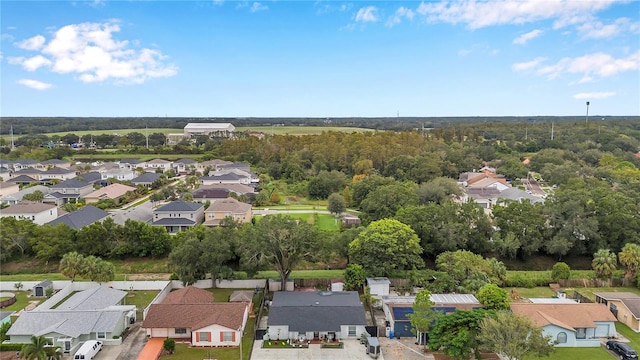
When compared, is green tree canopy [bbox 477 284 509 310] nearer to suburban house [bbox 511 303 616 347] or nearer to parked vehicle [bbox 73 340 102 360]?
suburban house [bbox 511 303 616 347]

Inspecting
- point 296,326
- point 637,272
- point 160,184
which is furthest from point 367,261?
point 160,184

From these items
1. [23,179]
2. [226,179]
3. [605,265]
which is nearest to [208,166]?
[226,179]

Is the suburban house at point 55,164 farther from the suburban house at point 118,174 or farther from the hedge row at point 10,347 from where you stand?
the hedge row at point 10,347

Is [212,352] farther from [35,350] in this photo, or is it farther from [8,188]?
[8,188]

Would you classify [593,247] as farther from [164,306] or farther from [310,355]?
[164,306]

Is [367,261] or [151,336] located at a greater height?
[367,261]

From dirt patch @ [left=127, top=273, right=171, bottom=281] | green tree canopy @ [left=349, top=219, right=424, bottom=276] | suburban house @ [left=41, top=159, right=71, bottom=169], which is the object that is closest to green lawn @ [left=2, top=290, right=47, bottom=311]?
dirt patch @ [left=127, top=273, right=171, bottom=281]

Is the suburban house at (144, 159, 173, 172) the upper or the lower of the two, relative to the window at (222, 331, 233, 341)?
upper
